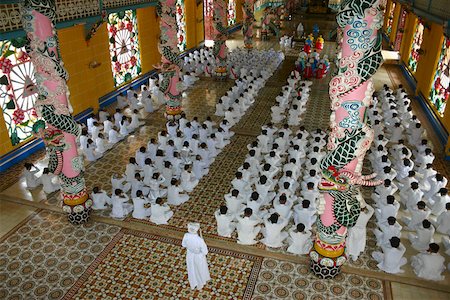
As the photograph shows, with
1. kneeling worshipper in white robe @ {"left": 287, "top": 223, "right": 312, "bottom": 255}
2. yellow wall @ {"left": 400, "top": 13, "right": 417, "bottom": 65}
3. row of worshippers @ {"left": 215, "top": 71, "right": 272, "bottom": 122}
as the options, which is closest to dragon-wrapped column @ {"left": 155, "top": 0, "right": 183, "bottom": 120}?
row of worshippers @ {"left": 215, "top": 71, "right": 272, "bottom": 122}

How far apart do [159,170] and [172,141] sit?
46.3 inches

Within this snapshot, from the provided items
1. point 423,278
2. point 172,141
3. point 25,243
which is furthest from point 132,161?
point 423,278

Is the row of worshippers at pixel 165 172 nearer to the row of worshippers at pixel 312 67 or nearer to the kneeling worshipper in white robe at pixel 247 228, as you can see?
the kneeling worshipper in white robe at pixel 247 228

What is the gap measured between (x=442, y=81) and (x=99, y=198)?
11438 millimetres

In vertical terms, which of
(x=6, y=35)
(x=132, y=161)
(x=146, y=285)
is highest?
(x=6, y=35)

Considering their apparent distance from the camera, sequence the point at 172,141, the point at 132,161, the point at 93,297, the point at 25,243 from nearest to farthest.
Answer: the point at 93,297 → the point at 25,243 → the point at 132,161 → the point at 172,141

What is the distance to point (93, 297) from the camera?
6699mm

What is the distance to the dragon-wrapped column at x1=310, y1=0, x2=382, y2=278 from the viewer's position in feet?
18.0

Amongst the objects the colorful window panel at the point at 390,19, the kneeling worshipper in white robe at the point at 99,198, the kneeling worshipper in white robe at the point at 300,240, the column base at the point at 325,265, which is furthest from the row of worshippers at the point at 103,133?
Answer: the colorful window panel at the point at 390,19

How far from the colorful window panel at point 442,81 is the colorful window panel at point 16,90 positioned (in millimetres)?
12430

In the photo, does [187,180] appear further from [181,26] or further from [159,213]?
[181,26]

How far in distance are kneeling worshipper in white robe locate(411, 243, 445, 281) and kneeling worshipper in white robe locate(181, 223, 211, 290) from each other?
147 inches

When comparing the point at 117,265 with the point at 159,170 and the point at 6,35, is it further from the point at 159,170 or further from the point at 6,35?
the point at 6,35

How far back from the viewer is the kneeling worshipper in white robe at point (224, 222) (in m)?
7.87
